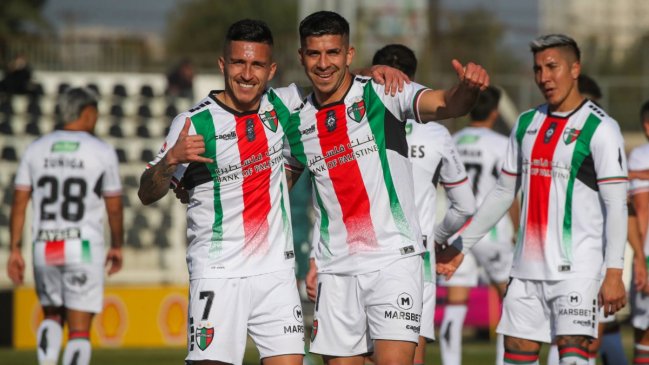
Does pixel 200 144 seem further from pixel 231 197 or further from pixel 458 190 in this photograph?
pixel 458 190

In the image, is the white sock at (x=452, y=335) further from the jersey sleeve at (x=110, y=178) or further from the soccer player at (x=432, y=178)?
the jersey sleeve at (x=110, y=178)

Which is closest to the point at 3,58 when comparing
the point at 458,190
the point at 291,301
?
the point at 458,190

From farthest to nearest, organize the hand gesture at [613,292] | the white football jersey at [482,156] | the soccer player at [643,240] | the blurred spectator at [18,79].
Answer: the blurred spectator at [18,79]
the white football jersey at [482,156]
the soccer player at [643,240]
the hand gesture at [613,292]

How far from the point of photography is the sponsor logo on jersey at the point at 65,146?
389 inches

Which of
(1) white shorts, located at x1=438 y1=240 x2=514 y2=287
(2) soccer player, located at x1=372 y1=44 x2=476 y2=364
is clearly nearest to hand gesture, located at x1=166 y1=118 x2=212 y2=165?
(2) soccer player, located at x1=372 y1=44 x2=476 y2=364

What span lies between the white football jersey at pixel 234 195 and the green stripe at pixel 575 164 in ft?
6.03

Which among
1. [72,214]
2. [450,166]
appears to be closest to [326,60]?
[450,166]

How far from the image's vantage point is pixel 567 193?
7.43 metres

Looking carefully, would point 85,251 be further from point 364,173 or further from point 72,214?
point 364,173

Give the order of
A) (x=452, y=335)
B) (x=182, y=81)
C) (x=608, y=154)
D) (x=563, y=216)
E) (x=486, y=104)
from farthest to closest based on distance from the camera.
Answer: (x=182, y=81), (x=486, y=104), (x=452, y=335), (x=563, y=216), (x=608, y=154)

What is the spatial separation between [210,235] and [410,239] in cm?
107

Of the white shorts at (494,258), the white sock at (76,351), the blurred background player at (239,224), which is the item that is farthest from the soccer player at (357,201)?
the white shorts at (494,258)

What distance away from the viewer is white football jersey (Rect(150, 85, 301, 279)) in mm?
6535

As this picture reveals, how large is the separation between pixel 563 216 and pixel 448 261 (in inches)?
31.8
